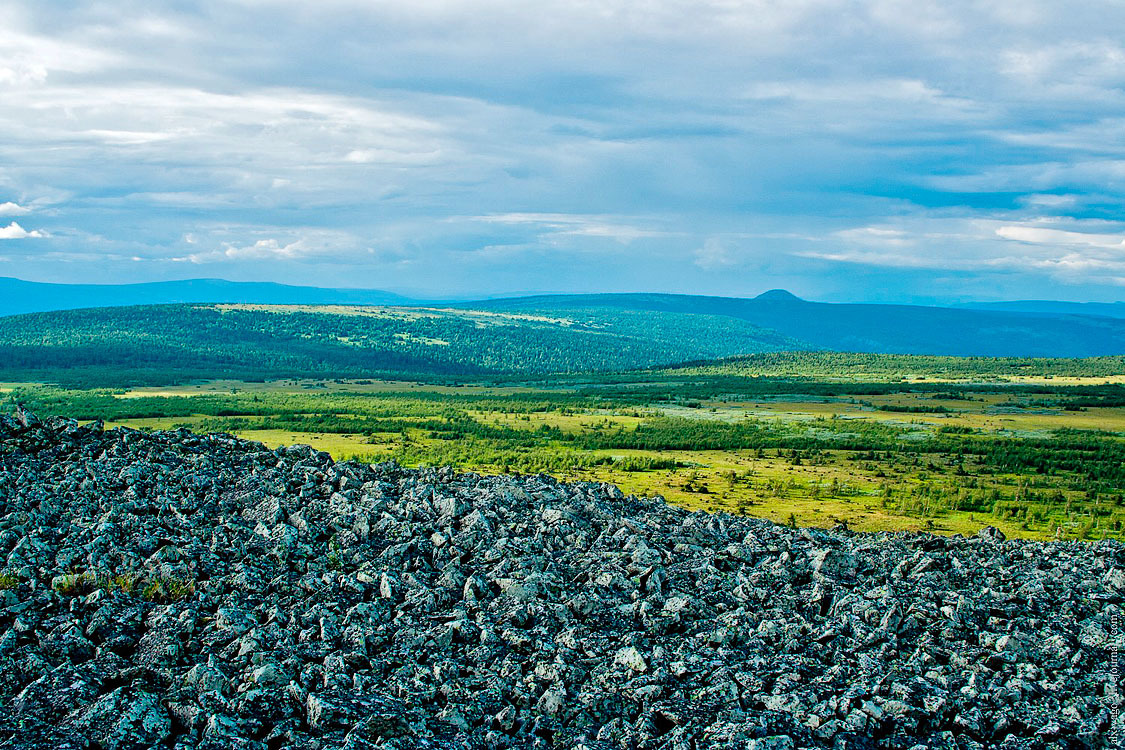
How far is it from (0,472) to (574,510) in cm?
1402

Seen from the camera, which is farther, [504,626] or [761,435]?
[761,435]

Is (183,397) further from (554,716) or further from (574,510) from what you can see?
(554,716)

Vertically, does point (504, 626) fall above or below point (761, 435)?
above

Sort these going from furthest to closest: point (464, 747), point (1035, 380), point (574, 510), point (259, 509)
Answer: point (1035, 380), point (574, 510), point (259, 509), point (464, 747)

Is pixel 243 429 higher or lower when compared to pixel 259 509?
lower

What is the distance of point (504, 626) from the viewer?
14.3 meters

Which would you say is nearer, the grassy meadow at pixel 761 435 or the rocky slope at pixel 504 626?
the rocky slope at pixel 504 626

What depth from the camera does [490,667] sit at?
43.0 ft

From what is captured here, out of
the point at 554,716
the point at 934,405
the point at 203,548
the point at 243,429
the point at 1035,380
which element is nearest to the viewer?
the point at 554,716

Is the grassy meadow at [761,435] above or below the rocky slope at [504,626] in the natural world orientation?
below

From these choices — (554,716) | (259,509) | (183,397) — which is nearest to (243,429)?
(183,397)

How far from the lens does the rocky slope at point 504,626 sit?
11.7 m

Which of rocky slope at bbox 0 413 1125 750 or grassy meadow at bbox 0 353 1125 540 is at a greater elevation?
rocky slope at bbox 0 413 1125 750

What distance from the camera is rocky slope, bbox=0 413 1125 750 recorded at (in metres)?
11.7
